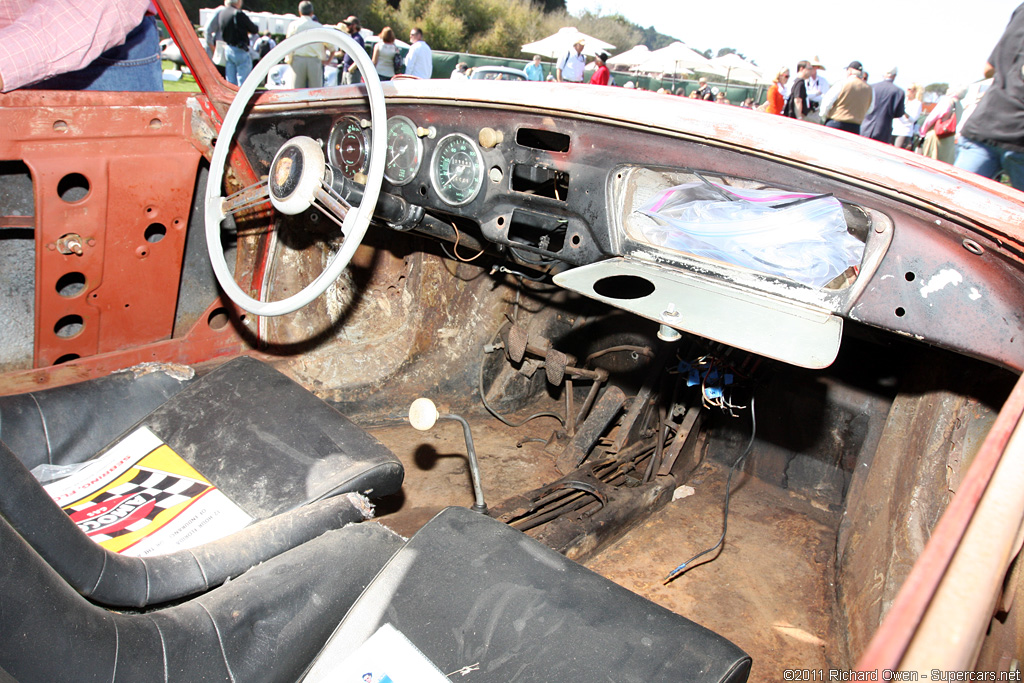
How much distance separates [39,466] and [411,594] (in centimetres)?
99

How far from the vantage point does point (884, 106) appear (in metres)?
6.79

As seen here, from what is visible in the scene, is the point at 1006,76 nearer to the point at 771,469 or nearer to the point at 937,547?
the point at 771,469

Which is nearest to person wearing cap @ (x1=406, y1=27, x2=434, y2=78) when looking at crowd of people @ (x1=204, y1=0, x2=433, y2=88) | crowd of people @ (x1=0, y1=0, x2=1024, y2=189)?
crowd of people @ (x1=204, y1=0, x2=433, y2=88)

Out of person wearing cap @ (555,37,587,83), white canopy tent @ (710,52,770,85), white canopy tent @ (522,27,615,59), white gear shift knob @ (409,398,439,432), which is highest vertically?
white canopy tent @ (710,52,770,85)

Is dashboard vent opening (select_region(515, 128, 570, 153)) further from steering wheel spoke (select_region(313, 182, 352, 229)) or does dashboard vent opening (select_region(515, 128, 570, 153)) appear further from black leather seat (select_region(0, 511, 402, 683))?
black leather seat (select_region(0, 511, 402, 683))

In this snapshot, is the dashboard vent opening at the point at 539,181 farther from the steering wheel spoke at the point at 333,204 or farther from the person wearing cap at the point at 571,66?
the person wearing cap at the point at 571,66

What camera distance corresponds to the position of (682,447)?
2.35 meters

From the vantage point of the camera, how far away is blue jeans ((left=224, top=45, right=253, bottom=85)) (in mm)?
8828

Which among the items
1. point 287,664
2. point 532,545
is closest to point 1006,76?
point 532,545

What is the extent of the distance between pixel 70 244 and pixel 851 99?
7228 mm

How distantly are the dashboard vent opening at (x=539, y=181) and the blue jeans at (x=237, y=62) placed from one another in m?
8.43

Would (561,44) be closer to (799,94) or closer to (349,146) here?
(799,94)

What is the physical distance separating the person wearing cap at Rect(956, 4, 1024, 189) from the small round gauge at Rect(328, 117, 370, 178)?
10.3 ft

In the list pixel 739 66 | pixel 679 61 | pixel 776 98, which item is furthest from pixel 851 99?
pixel 739 66
